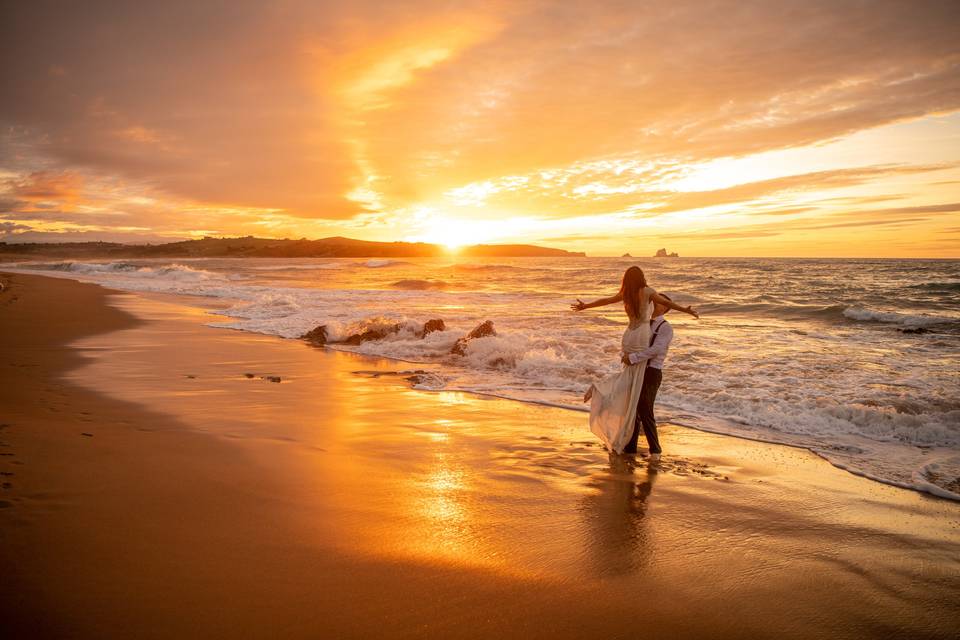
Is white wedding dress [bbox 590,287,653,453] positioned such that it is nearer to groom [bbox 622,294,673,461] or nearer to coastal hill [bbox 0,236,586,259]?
Result: groom [bbox 622,294,673,461]

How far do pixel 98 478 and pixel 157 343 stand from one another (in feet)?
28.9

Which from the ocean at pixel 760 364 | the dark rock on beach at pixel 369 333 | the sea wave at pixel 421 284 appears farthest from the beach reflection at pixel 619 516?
the sea wave at pixel 421 284

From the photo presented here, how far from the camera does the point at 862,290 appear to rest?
29.3 metres

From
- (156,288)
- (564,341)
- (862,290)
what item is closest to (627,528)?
(564,341)

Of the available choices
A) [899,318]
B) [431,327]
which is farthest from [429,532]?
[899,318]

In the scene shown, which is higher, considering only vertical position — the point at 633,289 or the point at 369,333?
the point at 633,289

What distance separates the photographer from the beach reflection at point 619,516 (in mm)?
3480

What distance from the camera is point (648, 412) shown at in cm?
580

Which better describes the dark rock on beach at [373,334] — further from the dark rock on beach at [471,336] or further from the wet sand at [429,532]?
the wet sand at [429,532]

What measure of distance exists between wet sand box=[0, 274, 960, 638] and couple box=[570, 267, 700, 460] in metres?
0.30

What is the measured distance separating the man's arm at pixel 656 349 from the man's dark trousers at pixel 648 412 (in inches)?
7.6

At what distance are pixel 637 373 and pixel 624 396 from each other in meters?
0.28

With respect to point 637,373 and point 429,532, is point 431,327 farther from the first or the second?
point 429,532

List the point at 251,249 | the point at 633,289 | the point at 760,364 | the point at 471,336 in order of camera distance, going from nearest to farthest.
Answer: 1. the point at 633,289
2. the point at 760,364
3. the point at 471,336
4. the point at 251,249
